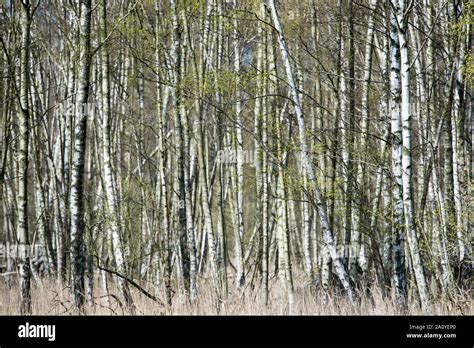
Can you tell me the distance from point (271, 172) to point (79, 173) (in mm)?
5427

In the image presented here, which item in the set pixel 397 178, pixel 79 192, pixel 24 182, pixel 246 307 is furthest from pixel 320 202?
pixel 24 182

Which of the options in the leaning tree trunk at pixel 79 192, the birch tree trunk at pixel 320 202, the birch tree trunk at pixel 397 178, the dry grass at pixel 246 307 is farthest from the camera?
the birch tree trunk at pixel 320 202

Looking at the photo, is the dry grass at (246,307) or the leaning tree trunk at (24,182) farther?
the leaning tree trunk at (24,182)

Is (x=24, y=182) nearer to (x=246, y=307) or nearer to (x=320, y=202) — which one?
(x=246, y=307)

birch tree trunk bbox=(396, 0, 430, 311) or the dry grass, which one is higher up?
birch tree trunk bbox=(396, 0, 430, 311)

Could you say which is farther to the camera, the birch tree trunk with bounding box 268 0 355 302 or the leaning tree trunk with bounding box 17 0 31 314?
the leaning tree trunk with bounding box 17 0 31 314

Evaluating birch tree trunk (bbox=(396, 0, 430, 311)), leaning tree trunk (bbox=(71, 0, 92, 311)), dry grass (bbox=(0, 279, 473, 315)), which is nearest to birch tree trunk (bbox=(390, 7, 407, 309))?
birch tree trunk (bbox=(396, 0, 430, 311))

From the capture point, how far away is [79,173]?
7.90 m

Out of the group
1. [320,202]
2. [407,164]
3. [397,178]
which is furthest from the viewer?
[320,202]

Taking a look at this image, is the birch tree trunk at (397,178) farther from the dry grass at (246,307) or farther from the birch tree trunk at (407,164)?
the dry grass at (246,307)

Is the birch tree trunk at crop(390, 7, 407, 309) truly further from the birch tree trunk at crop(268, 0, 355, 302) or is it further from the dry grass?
the birch tree trunk at crop(268, 0, 355, 302)

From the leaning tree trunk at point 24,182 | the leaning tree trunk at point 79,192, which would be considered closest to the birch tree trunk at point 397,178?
the leaning tree trunk at point 79,192
